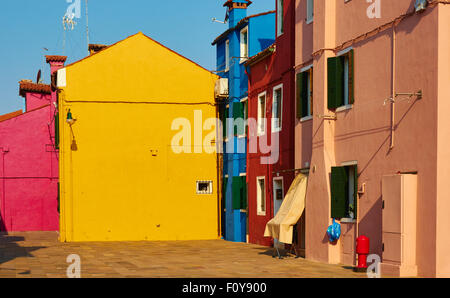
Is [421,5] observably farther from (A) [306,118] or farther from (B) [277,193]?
(B) [277,193]

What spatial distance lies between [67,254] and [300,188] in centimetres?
740

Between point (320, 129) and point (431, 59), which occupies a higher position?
point (431, 59)

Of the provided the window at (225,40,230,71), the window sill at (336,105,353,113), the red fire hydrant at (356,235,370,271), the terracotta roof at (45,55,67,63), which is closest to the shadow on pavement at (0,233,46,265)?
the red fire hydrant at (356,235,370,271)

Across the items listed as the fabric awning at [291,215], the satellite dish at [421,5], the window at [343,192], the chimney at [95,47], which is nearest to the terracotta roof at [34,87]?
the chimney at [95,47]

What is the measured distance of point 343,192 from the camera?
57.4 feet

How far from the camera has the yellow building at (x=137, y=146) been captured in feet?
93.6

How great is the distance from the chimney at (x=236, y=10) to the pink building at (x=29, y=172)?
12.1 metres

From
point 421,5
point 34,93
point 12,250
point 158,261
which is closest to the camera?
point 421,5

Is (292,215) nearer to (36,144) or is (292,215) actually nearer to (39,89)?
(36,144)

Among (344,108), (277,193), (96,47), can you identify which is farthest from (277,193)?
(96,47)

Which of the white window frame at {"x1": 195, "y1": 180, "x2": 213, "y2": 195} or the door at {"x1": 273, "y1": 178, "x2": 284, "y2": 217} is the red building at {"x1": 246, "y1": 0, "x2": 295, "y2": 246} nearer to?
the door at {"x1": 273, "y1": 178, "x2": 284, "y2": 217}

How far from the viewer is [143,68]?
29.4 metres

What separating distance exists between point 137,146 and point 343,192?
13173 millimetres
